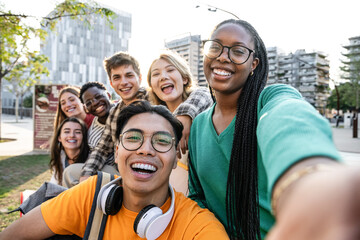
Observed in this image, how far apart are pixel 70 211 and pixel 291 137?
74.8 inches

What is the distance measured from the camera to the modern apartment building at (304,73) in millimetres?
105875

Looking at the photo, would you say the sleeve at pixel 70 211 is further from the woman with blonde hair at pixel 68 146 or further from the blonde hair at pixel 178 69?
the woman with blonde hair at pixel 68 146

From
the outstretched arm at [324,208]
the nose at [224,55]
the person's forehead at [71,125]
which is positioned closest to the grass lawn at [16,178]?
the person's forehead at [71,125]

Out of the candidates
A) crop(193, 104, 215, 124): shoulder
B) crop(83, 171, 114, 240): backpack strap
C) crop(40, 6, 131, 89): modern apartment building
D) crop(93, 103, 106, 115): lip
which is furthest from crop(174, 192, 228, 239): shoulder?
crop(40, 6, 131, 89): modern apartment building

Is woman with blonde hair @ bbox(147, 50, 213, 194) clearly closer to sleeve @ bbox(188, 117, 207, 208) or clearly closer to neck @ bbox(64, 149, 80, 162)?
sleeve @ bbox(188, 117, 207, 208)

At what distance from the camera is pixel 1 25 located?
705cm

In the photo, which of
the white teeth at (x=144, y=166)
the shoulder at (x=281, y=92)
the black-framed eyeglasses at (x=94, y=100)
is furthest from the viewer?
the black-framed eyeglasses at (x=94, y=100)

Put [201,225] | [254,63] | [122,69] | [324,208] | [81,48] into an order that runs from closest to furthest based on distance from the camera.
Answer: [324,208] → [201,225] → [254,63] → [122,69] → [81,48]

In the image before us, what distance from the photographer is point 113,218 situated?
6.95ft

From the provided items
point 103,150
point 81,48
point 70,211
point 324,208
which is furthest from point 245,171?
point 81,48

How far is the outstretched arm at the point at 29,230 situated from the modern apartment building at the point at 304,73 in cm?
10793

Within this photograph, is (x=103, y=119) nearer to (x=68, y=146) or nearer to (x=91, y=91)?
(x=91, y=91)

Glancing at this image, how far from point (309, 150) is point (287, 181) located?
3.9 inches

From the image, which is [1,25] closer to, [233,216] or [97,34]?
[233,216]
